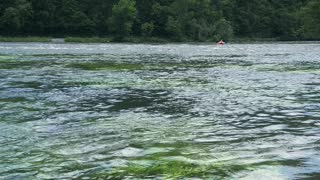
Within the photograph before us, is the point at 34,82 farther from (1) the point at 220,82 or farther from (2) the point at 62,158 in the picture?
(2) the point at 62,158

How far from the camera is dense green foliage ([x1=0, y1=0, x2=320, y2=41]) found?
11794 cm

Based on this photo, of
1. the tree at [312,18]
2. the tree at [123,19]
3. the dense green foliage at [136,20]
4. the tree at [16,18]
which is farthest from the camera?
the tree at [123,19]

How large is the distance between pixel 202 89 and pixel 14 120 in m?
8.78

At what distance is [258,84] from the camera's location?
20922 millimetres

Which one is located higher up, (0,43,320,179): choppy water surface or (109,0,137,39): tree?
(109,0,137,39): tree

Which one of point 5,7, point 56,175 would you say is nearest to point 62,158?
point 56,175

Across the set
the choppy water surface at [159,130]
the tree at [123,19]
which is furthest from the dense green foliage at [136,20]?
the choppy water surface at [159,130]

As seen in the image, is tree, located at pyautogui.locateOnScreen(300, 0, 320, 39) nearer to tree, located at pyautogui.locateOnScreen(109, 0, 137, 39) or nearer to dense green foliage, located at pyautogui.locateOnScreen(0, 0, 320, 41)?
dense green foliage, located at pyautogui.locateOnScreen(0, 0, 320, 41)

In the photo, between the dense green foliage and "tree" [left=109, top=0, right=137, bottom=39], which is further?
"tree" [left=109, top=0, right=137, bottom=39]

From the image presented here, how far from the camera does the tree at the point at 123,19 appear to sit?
4656 inches

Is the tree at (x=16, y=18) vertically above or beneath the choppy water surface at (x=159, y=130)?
above

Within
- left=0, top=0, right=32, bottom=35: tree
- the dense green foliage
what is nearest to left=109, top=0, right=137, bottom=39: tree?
the dense green foliage

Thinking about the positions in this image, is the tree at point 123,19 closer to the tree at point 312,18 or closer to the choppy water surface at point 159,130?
the tree at point 312,18

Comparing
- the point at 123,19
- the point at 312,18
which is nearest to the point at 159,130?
the point at 312,18
